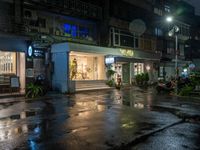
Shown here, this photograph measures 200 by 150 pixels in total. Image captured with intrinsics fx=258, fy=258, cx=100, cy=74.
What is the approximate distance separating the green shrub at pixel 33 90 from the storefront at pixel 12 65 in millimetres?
1644

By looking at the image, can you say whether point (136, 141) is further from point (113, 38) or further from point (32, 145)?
point (113, 38)

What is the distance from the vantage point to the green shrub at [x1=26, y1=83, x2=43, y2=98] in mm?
20344

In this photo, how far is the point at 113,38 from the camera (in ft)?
103

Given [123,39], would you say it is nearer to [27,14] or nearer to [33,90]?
[27,14]

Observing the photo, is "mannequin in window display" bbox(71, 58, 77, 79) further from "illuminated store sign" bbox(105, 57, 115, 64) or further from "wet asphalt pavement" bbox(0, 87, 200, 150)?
"wet asphalt pavement" bbox(0, 87, 200, 150)

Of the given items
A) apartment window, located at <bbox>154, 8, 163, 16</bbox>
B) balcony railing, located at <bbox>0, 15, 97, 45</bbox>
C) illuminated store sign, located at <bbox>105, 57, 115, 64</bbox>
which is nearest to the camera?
balcony railing, located at <bbox>0, 15, 97, 45</bbox>

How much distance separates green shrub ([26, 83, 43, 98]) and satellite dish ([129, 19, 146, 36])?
1795 centimetres

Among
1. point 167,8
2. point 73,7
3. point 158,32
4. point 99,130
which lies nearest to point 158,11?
point 158,32

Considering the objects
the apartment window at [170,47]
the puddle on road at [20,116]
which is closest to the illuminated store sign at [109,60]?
the puddle on road at [20,116]

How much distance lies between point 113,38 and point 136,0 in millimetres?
8483

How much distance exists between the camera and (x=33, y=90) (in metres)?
20.5

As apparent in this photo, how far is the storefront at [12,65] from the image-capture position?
21.0 metres

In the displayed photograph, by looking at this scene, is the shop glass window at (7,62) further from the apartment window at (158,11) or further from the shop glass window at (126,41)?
the apartment window at (158,11)

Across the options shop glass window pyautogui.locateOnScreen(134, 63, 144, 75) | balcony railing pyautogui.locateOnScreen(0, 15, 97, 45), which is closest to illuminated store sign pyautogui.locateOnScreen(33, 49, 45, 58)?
balcony railing pyautogui.locateOnScreen(0, 15, 97, 45)
